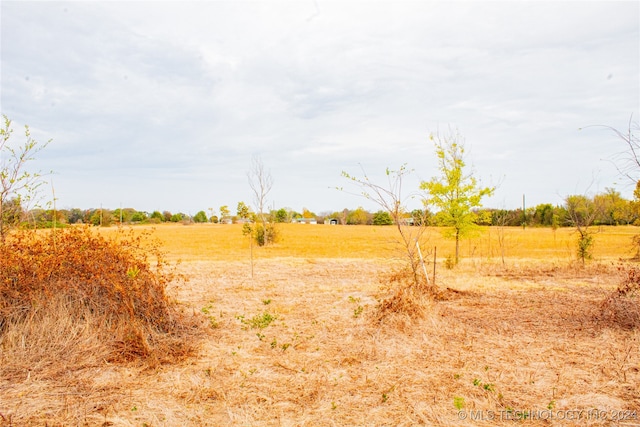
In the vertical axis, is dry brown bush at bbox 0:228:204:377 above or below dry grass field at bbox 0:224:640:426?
above

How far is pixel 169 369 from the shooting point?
5340 millimetres

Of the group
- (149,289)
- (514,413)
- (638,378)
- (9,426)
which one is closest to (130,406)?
(9,426)

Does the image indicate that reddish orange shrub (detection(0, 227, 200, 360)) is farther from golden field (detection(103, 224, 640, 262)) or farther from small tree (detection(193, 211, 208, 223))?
small tree (detection(193, 211, 208, 223))

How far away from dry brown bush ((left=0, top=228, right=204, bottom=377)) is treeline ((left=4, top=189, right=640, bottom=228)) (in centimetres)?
86

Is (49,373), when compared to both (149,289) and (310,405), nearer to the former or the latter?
(149,289)

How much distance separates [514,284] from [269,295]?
279 inches

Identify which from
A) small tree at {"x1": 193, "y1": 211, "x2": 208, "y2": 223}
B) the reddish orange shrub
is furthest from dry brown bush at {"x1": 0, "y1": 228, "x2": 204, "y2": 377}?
small tree at {"x1": 193, "y1": 211, "x2": 208, "y2": 223}

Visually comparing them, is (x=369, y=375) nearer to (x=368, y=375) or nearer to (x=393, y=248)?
(x=368, y=375)

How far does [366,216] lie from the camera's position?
90250 millimetres

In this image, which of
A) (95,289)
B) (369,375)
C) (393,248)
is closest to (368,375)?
(369,375)

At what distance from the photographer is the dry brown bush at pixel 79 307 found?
217 inches

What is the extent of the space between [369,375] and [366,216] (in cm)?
8566

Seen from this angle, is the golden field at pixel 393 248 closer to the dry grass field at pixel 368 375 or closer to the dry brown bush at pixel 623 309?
the dry grass field at pixel 368 375

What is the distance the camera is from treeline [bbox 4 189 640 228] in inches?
300
